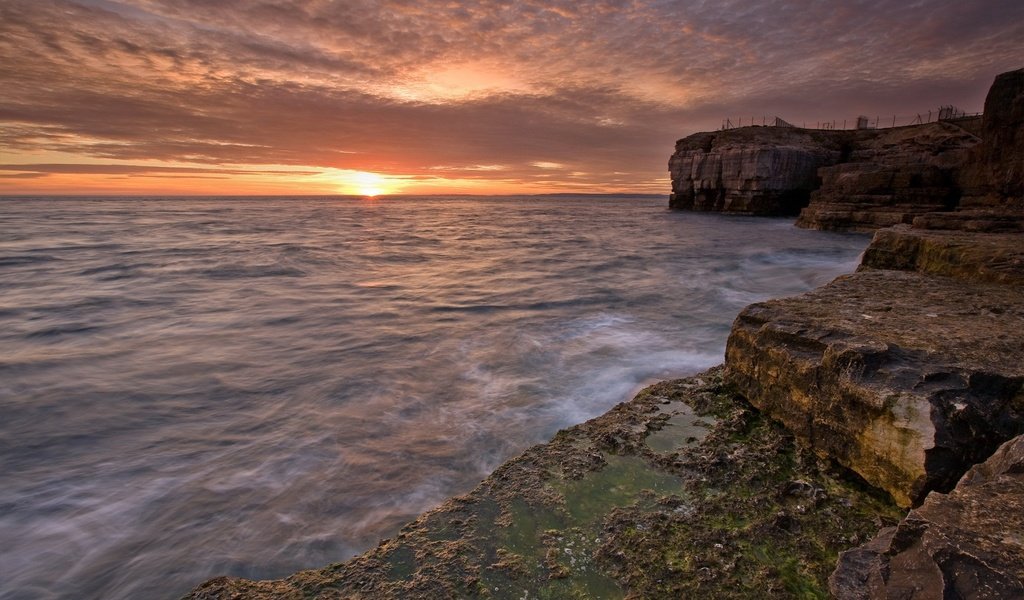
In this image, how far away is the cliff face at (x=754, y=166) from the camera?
36562 mm

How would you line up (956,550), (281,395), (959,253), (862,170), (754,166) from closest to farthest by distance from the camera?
(956,550)
(959,253)
(281,395)
(862,170)
(754,166)

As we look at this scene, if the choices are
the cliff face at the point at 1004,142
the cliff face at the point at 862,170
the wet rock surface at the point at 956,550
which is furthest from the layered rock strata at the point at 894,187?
the wet rock surface at the point at 956,550

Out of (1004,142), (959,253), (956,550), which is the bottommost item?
(956,550)

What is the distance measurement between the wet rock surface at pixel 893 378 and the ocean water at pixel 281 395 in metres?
2.00

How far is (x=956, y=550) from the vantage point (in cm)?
151

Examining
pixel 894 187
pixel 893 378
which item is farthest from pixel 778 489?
pixel 894 187

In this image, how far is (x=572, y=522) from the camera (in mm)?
2674

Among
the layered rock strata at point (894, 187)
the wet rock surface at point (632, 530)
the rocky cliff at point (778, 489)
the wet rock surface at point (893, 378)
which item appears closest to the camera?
the rocky cliff at point (778, 489)

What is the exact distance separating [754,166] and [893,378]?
39723 mm

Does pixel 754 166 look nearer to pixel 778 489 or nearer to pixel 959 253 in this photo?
pixel 959 253

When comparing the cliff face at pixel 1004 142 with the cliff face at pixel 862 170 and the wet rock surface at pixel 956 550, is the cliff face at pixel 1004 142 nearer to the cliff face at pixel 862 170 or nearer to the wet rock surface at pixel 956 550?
the cliff face at pixel 862 170

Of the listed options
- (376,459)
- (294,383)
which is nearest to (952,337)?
(376,459)

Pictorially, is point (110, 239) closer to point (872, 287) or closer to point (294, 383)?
point (294, 383)

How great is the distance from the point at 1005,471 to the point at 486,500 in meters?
2.42
